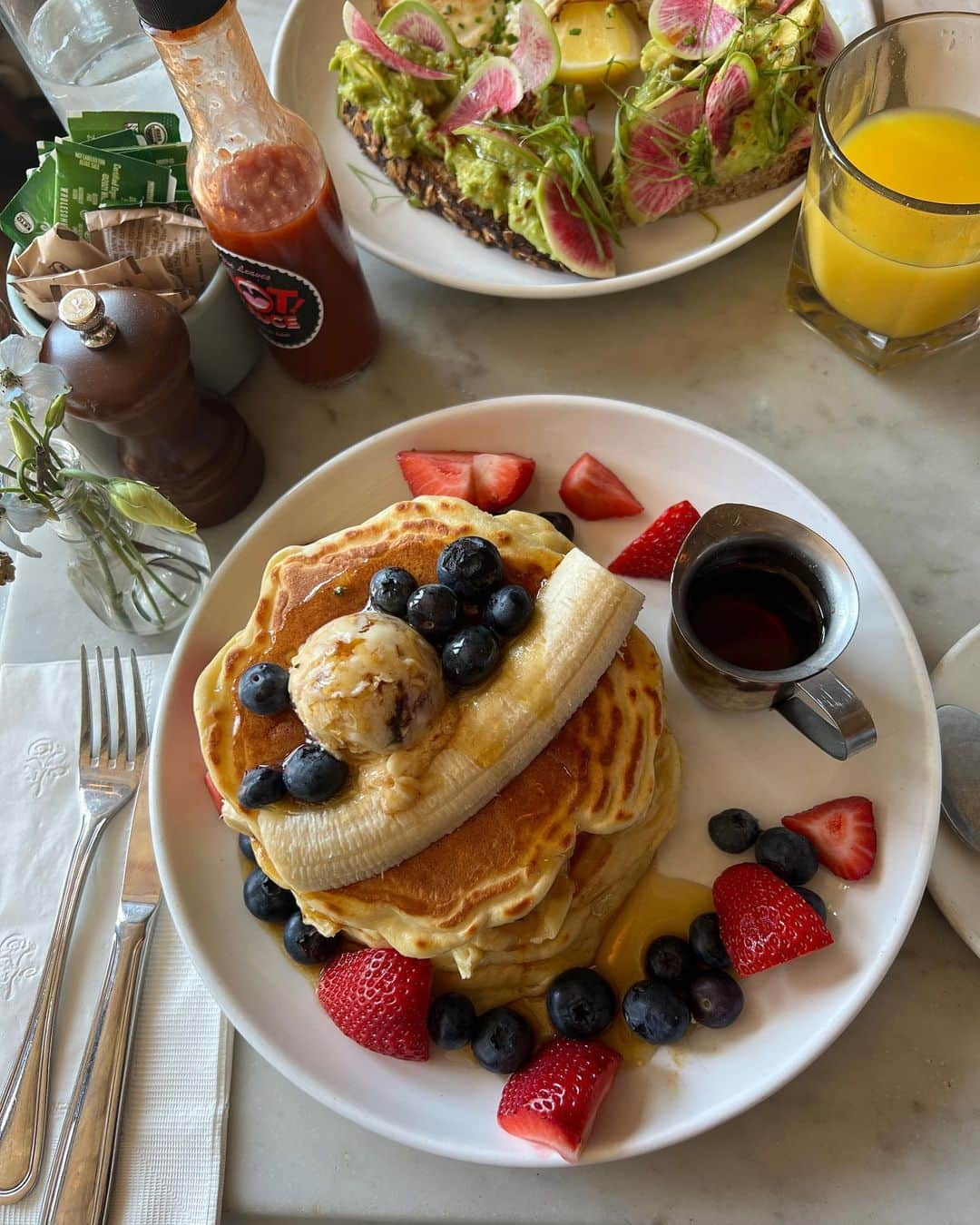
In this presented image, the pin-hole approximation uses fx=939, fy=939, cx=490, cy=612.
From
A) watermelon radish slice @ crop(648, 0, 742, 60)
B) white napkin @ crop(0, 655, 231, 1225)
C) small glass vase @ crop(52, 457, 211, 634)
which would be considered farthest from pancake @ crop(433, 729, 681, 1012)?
watermelon radish slice @ crop(648, 0, 742, 60)

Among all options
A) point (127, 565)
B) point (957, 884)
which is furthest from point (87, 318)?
point (957, 884)

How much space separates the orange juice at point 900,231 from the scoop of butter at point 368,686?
108 cm

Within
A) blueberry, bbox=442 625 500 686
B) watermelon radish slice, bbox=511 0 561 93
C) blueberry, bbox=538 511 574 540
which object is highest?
watermelon radish slice, bbox=511 0 561 93

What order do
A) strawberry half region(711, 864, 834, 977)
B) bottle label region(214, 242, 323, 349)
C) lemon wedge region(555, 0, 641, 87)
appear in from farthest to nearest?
lemon wedge region(555, 0, 641, 87) → bottle label region(214, 242, 323, 349) → strawberry half region(711, 864, 834, 977)

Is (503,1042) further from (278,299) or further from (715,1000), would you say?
(278,299)

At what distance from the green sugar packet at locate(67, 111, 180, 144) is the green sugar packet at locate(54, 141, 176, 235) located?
0.12m

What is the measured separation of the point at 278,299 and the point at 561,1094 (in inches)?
56.3

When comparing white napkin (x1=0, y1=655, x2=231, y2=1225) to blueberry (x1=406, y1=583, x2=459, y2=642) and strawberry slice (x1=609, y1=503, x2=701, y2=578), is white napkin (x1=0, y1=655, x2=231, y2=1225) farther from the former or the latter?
strawberry slice (x1=609, y1=503, x2=701, y2=578)

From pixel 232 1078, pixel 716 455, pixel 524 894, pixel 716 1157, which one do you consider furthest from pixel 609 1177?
pixel 716 455

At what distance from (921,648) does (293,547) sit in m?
1.16

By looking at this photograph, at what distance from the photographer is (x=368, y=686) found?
4.15 feet

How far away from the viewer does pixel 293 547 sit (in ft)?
5.30

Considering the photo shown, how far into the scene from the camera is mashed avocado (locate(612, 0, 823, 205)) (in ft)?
6.15

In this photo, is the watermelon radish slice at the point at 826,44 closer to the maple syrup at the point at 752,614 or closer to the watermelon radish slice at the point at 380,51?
the watermelon radish slice at the point at 380,51
